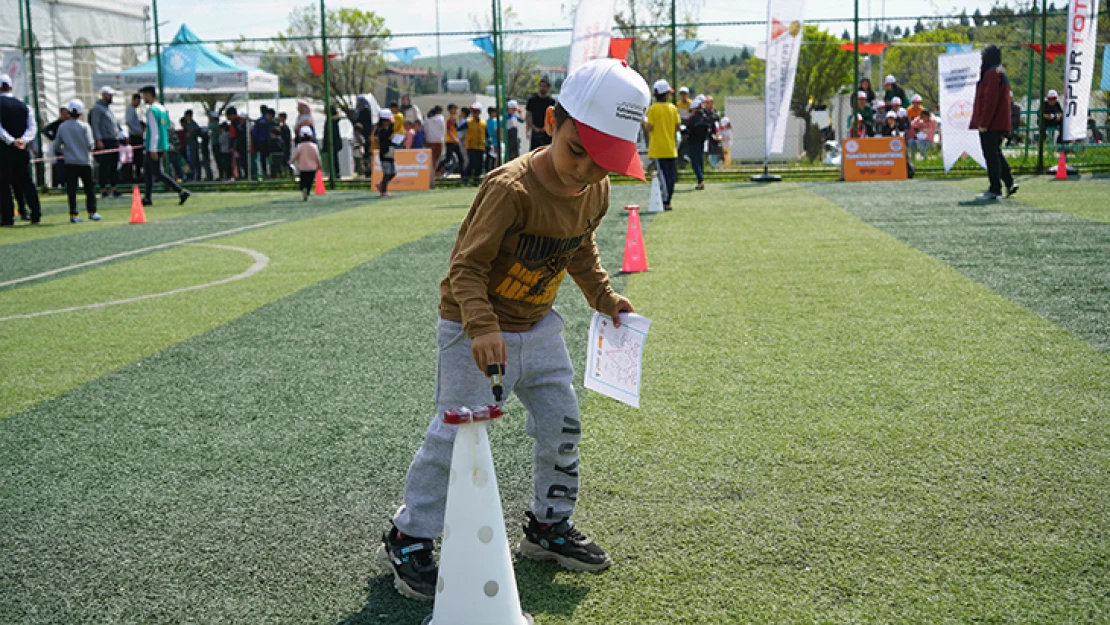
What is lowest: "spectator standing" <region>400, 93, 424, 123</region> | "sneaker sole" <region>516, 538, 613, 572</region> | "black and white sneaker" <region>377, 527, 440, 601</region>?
"sneaker sole" <region>516, 538, 613, 572</region>

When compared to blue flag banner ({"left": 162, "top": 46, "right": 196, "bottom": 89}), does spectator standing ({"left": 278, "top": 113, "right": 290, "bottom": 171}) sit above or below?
below

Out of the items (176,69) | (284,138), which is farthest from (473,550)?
(284,138)

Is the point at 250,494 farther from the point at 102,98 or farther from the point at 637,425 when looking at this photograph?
the point at 102,98

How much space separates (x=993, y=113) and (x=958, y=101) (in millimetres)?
6361

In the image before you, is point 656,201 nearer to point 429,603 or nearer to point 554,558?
point 554,558

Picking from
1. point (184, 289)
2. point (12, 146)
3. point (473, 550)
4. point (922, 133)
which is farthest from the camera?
point (922, 133)

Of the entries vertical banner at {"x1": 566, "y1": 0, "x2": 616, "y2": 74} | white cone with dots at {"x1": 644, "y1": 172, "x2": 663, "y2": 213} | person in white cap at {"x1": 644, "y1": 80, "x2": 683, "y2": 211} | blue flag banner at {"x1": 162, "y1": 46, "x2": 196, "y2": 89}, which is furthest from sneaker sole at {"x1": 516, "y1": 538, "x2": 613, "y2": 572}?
blue flag banner at {"x1": 162, "y1": 46, "x2": 196, "y2": 89}

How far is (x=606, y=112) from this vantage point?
3043 mm

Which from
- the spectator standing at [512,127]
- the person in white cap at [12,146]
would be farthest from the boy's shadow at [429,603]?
the spectator standing at [512,127]

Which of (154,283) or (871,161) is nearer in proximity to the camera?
(154,283)

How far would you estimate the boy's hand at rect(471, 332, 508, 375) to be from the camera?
118 inches

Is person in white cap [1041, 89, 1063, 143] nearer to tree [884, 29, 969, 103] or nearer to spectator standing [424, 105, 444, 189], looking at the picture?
spectator standing [424, 105, 444, 189]

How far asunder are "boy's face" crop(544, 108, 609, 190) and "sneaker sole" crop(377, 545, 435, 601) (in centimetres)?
136

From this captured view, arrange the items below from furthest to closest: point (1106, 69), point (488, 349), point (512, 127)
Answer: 1. point (512, 127)
2. point (1106, 69)
3. point (488, 349)
